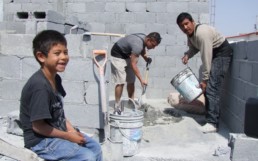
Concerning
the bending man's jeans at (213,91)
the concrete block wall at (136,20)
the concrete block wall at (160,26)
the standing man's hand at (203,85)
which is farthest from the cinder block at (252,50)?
the concrete block wall at (160,26)

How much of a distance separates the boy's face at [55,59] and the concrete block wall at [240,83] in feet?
8.17

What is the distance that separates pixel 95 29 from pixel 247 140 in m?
4.92

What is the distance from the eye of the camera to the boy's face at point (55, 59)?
2.41 metres

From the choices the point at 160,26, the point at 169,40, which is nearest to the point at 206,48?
the point at 169,40

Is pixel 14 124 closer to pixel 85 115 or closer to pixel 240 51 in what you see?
pixel 85 115

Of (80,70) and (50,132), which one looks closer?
(50,132)

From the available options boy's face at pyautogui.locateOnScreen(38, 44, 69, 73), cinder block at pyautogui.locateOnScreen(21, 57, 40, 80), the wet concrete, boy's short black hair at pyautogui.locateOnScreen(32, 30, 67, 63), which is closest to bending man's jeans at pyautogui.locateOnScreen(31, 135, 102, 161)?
boy's face at pyautogui.locateOnScreen(38, 44, 69, 73)

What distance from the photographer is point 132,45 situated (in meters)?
5.25

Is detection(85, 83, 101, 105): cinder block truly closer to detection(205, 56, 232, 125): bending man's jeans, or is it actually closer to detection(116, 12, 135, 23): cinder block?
detection(205, 56, 232, 125): bending man's jeans

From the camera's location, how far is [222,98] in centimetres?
589

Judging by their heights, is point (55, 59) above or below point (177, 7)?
below

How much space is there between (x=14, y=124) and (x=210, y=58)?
9.06 ft

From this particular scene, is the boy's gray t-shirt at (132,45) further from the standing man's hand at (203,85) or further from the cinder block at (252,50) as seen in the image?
the cinder block at (252,50)

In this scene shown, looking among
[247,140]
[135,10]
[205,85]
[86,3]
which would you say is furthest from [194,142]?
[86,3]
